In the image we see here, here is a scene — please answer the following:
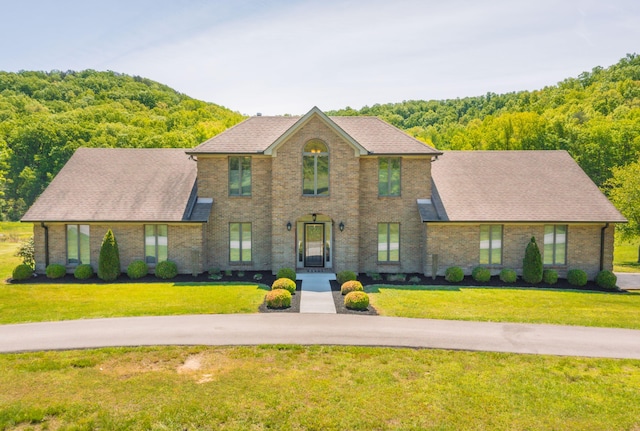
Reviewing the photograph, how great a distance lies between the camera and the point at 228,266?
25.0 metres

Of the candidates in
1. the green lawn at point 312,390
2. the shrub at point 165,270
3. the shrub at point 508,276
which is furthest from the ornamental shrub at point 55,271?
the shrub at point 508,276

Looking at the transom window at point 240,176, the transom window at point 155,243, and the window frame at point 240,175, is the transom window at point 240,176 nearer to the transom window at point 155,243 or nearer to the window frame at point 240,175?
the window frame at point 240,175

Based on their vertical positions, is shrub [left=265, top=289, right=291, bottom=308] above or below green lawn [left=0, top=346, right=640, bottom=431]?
above

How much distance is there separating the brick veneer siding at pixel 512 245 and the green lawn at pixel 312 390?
37.5ft

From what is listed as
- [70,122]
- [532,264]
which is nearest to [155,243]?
[532,264]

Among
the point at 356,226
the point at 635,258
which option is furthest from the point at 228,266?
the point at 635,258

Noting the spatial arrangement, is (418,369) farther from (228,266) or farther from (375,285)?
(228,266)

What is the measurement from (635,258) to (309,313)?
1302 inches

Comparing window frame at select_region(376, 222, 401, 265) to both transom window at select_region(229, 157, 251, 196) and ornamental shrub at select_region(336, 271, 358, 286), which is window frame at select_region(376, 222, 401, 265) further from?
transom window at select_region(229, 157, 251, 196)

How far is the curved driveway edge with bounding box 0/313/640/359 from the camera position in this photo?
44.7 ft

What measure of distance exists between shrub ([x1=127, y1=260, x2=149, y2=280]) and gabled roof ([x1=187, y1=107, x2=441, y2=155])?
6.71 metres

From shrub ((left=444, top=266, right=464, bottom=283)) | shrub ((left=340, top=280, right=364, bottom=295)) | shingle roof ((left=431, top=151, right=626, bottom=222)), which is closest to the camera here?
shrub ((left=340, top=280, right=364, bottom=295))

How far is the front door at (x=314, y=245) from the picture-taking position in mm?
25344

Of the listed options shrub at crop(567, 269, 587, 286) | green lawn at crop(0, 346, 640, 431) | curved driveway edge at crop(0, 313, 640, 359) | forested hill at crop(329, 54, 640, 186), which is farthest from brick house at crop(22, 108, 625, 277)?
forested hill at crop(329, 54, 640, 186)
